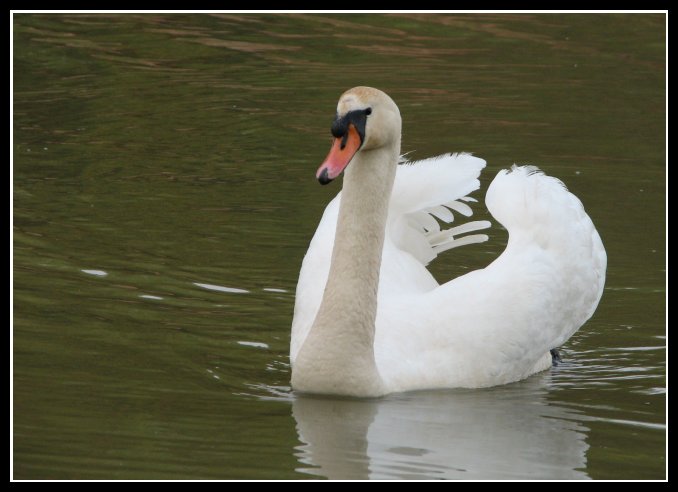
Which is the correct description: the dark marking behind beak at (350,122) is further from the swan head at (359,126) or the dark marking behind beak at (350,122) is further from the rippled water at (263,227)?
the rippled water at (263,227)

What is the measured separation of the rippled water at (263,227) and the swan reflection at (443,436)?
0.02 meters

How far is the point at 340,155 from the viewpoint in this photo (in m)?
6.93

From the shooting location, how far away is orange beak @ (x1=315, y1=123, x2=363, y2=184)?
266 inches

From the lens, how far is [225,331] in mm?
8703

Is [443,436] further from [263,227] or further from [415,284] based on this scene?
[263,227]

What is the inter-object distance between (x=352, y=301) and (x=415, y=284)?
107cm

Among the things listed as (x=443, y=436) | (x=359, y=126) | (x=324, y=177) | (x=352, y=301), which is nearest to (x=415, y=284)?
(x=352, y=301)

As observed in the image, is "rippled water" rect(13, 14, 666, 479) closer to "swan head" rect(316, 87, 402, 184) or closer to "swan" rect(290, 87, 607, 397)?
"swan" rect(290, 87, 607, 397)

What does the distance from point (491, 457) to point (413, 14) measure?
15.4 meters

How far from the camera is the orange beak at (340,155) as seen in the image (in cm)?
677

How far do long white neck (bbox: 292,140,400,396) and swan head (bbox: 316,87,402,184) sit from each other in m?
0.18

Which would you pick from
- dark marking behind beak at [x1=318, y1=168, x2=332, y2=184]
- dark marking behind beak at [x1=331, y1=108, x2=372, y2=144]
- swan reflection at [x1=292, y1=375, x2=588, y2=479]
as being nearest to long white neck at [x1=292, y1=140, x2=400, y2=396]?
swan reflection at [x1=292, y1=375, x2=588, y2=479]

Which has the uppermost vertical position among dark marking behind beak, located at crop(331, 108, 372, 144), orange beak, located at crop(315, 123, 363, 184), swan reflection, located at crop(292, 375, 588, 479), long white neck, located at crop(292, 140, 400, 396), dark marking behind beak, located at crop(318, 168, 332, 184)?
dark marking behind beak, located at crop(331, 108, 372, 144)

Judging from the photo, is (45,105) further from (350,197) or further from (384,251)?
(350,197)
